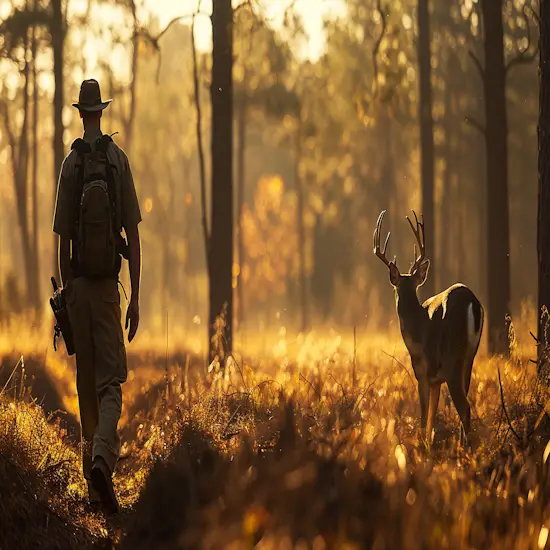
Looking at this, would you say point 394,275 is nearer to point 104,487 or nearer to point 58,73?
point 104,487

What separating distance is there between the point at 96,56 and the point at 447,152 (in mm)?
11502

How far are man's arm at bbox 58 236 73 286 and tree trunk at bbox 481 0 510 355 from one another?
8677 millimetres

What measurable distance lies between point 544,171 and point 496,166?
17.8 ft

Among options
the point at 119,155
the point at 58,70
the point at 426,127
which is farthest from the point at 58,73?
the point at 119,155

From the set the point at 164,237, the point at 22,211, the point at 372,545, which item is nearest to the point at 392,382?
the point at 372,545

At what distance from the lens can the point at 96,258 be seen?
264 inches

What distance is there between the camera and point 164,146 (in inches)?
1879

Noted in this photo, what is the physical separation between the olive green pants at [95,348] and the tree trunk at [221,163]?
237 inches

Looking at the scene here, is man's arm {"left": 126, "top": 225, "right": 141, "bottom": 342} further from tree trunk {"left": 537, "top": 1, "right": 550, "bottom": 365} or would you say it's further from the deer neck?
tree trunk {"left": 537, "top": 1, "right": 550, "bottom": 365}

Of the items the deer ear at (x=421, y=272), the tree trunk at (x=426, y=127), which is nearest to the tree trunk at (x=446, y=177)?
the tree trunk at (x=426, y=127)

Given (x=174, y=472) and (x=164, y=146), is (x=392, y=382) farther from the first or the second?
(x=164, y=146)

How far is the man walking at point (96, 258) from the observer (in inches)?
263

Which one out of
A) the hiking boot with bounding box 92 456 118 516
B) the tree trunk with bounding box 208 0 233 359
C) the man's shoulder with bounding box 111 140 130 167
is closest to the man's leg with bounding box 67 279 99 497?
the hiking boot with bounding box 92 456 118 516

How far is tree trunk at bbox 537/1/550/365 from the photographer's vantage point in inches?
379
